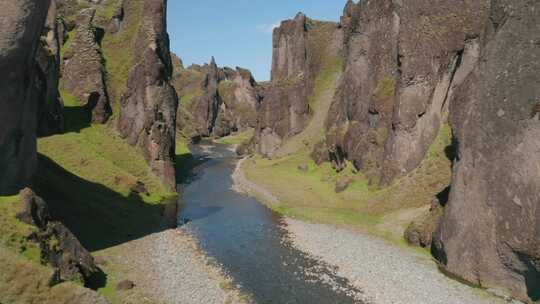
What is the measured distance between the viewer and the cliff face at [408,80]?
4931 centimetres

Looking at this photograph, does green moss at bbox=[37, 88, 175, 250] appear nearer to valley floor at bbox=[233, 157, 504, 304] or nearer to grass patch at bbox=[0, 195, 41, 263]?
grass patch at bbox=[0, 195, 41, 263]

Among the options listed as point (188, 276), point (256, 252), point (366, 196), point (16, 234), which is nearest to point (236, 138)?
point (366, 196)

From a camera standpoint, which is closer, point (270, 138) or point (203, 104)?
point (270, 138)

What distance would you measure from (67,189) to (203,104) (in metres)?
149

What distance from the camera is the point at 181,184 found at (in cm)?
7344

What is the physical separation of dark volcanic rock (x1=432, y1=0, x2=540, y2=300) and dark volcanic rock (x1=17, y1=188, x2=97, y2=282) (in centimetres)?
2606

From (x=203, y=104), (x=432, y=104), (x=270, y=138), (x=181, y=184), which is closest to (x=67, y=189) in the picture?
(x=181, y=184)

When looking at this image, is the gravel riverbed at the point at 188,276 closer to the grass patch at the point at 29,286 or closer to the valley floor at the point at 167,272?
the valley floor at the point at 167,272

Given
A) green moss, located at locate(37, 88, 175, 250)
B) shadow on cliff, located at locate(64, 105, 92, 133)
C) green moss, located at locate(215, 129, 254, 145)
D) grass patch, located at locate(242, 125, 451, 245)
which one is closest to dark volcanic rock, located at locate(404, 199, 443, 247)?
grass patch, located at locate(242, 125, 451, 245)

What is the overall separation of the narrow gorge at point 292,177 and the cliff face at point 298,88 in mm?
11812

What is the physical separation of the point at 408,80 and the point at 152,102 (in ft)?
127

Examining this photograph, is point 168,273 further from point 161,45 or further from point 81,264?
point 161,45

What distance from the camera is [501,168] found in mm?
27859

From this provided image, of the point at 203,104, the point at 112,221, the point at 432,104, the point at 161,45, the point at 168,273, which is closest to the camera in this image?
the point at 168,273
